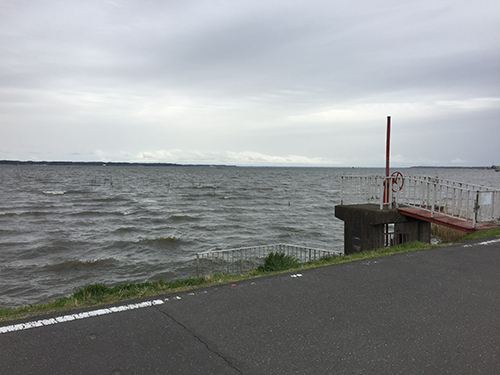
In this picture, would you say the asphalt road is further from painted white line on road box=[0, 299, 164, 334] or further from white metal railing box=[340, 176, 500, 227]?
white metal railing box=[340, 176, 500, 227]

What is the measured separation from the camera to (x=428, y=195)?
11.2m

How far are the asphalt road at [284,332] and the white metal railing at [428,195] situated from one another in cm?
450

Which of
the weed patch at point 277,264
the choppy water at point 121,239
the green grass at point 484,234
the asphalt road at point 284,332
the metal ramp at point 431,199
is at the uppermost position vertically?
→ the metal ramp at point 431,199

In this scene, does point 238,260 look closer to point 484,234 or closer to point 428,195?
point 428,195

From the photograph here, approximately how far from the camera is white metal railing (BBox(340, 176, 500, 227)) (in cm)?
977

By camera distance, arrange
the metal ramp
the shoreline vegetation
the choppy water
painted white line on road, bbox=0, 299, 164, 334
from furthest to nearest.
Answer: the choppy water, the metal ramp, the shoreline vegetation, painted white line on road, bbox=0, 299, 164, 334

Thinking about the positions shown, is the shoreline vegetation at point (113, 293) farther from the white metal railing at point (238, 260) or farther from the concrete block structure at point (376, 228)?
the concrete block structure at point (376, 228)

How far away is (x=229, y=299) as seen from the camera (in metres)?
5.16

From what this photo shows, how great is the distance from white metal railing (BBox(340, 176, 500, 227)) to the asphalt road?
4496 millimetres

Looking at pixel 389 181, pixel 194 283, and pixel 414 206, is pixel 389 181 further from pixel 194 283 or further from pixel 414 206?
pixel 194 283

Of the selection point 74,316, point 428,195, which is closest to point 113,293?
point 74,316

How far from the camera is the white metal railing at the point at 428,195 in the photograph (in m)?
9.77

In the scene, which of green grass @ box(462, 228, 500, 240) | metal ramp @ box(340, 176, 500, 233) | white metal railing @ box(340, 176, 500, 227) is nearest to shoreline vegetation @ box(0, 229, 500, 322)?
metal ramp @ box(340, 176, 500, 233)

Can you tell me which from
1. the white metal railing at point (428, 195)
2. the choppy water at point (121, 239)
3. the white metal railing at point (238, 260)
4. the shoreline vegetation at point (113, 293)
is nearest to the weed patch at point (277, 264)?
the shoreline vegetation at point (113, 293)
